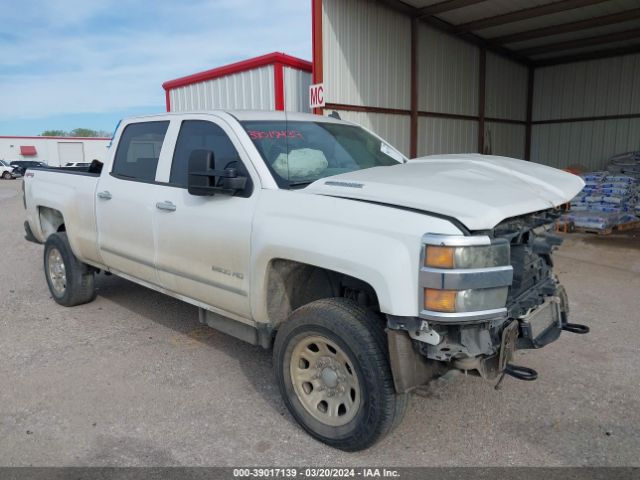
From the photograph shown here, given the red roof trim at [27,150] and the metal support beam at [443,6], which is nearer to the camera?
the metal support beam at [443,6]

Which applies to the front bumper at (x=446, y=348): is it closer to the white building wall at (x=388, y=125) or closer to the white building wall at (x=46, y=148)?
the white building wall at (x=388, y=125)

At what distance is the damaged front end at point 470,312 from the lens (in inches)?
104

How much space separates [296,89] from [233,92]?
68.6 inches

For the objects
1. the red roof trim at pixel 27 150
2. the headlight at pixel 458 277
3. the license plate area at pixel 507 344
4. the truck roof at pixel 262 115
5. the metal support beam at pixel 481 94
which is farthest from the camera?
the red roof trim at pixel 27 150

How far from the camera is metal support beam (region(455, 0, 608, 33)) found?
11484mm

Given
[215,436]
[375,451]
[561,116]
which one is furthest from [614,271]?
[561,116]

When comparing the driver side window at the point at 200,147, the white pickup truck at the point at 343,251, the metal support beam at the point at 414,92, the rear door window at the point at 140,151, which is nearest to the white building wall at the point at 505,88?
the metal support beam at the point at 414,92

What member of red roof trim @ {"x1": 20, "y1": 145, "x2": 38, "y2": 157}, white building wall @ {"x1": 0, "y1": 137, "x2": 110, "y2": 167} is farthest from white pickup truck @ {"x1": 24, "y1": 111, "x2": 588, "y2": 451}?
red roof trim @ {"x1": 20, "y1": 145, "x2": 38, "y2": 157}

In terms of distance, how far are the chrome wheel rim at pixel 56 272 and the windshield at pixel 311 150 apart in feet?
10.8

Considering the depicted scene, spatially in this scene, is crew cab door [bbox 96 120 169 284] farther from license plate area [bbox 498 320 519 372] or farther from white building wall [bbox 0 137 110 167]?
white building wall [bbox 0 137 110 167]

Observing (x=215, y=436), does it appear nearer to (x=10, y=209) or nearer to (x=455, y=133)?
(x=455, y=133)

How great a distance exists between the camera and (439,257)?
2.63 meters

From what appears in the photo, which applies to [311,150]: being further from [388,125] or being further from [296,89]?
[388,125]

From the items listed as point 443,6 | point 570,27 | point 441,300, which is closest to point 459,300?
point 441,300
